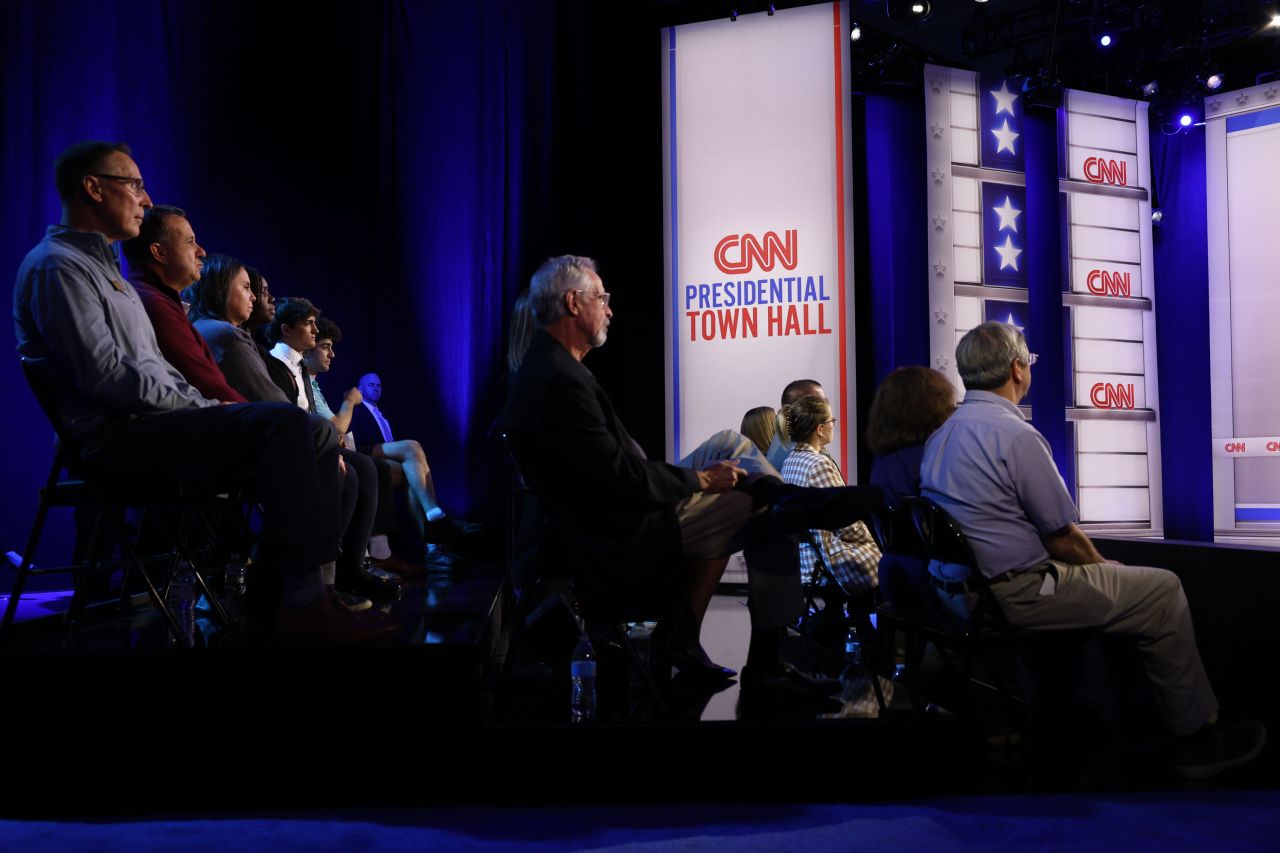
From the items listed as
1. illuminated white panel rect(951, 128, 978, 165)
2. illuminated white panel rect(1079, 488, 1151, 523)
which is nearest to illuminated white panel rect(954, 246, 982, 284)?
illuminated white panel rect(951, 128, 978, 165)

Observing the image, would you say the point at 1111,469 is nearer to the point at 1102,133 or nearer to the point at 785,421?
the point at 1102,133

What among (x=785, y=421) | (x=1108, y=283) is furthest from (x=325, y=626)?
(x=1108, y=283)

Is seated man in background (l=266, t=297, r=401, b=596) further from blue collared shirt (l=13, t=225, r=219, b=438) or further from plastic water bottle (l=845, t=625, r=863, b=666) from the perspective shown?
plastic water bottle (l=845, t=625, r=863, b=666)

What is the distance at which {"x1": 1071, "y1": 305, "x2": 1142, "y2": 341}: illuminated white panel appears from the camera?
7.73 m

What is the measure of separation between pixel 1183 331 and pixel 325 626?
8114mm

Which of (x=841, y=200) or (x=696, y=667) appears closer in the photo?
(x=696, y=667)

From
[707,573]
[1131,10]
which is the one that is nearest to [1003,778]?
[707,573]

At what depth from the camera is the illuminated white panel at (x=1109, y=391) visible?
7.69 meters

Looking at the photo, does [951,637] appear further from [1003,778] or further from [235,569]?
[235,569]

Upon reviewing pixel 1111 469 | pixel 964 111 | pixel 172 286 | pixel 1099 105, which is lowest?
pixel 1111 469

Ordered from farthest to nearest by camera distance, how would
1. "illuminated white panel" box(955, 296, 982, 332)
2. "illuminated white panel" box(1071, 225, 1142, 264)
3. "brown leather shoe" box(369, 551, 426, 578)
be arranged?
"illuminated white panel" box(1071, 225, 1142, 264) < "illuminated white panel" box(955, 296, 982, 332) < "brown leather shoe" box(369, 551, 426, 578)

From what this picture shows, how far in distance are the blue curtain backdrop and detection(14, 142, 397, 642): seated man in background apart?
7.67 meters

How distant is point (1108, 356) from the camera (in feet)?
25.5

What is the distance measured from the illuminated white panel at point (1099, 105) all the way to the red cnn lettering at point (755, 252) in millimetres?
3278
